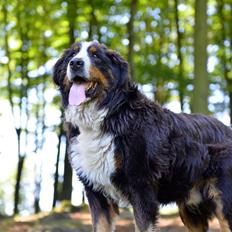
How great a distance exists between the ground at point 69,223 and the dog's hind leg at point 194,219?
11.2ft

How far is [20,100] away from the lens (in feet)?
75.5

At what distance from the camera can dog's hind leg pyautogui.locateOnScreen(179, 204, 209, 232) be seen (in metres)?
7.46

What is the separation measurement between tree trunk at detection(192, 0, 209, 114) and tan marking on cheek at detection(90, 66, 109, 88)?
7.08 meters

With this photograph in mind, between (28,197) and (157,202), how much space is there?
2839cm

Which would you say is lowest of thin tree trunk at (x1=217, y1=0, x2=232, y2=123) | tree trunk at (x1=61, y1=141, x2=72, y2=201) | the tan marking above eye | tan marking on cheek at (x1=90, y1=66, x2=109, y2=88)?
tree trunk at (x1=61, y1=141, x2=72, y2=201)

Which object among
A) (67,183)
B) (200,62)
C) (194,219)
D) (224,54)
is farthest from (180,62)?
(194,219)

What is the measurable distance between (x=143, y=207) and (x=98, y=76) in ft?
5.48

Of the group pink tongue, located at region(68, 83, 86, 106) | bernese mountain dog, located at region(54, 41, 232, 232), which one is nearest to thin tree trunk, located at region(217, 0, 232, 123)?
bernese mountain dog, located at region(54, 41, 232, 232)

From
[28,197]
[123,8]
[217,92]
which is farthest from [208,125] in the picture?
[28,197]

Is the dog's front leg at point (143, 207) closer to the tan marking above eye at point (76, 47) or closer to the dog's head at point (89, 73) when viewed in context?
the dog's head at point (89, 73)

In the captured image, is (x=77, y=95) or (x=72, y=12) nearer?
(x=77, y=95)

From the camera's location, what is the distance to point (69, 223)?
1232 centimetres

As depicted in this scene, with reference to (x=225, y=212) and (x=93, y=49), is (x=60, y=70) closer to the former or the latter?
(x=93, y=49)

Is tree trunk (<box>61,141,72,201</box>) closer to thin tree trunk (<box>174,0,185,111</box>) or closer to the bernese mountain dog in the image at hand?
thin tree trunk (<box>174,0,185,111</box>)
